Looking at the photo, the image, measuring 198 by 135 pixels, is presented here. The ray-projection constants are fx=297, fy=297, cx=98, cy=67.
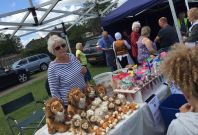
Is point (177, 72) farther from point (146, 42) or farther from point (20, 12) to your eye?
point (20, 12)

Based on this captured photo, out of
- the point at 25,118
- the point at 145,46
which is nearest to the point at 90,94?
the point at 25,118

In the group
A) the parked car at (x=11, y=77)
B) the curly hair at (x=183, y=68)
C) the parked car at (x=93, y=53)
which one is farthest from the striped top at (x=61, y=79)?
the parked car at (x=11, y=77)

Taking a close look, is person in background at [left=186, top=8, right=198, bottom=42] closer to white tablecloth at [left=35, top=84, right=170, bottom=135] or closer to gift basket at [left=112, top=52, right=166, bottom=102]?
gift basket at [left=112, top=52, right=166, bottom=102]

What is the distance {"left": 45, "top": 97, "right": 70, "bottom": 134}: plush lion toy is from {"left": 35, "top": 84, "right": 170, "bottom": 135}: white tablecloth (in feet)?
0.55

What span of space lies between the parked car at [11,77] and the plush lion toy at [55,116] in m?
12.8

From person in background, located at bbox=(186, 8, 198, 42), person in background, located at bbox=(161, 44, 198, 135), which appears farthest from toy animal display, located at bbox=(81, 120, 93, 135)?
person in background, located at bbox=(186, 8, 198, 42)

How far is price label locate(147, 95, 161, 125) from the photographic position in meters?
2.92

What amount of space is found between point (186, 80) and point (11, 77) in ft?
48.7

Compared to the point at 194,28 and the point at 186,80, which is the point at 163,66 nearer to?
the point at 186,80

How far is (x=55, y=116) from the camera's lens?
2.69 m

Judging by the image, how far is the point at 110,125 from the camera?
2553 millimetres

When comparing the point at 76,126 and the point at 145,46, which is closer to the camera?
the point at 76,126

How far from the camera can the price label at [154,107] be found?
2916mm

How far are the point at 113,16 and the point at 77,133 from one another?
6.08 m
